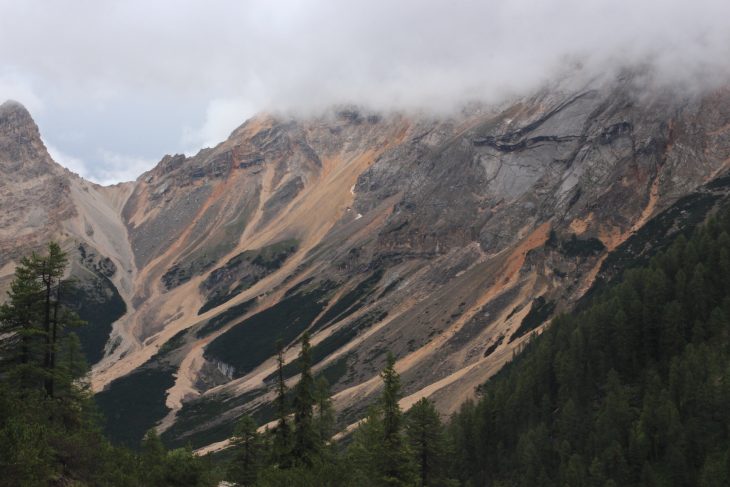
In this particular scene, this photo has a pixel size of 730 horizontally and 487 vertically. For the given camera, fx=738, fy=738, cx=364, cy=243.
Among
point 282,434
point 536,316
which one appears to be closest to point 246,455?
point 282,434

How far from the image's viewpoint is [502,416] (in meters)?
92.6

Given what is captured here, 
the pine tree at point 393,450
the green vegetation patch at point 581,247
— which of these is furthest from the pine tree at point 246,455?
the green vegetation patch at point 581,247

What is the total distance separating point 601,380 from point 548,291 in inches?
3076

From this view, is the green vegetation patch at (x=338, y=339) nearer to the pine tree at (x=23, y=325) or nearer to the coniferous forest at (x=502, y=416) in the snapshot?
the coniferous forest at (x=502, y=416)

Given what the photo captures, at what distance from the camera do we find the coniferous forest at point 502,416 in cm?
3419

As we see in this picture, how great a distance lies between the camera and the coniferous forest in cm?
3419

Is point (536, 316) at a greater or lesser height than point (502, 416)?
greater

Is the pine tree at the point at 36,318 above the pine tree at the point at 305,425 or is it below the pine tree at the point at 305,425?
above

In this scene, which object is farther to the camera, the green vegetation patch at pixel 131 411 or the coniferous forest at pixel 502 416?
the green vegetation patch at pixel 131 411

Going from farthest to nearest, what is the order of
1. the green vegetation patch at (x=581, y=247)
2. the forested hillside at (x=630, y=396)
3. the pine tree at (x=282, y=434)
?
the green vegetation patch at (x=581, y=247)
the forested hillside at (x=630, y=396)
the pine tree at (x=282, y=434)

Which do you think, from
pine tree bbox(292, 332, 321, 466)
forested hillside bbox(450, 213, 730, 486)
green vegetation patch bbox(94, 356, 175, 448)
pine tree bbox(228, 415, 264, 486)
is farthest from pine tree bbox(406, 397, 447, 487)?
green vegetation patch bbox(94, 356, 175, 448)

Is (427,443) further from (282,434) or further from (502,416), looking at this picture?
(502,416)

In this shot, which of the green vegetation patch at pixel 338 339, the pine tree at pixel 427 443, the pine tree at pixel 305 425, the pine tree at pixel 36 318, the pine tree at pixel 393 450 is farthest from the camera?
the green vegetation patch at pixel 338 339

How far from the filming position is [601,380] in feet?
293
